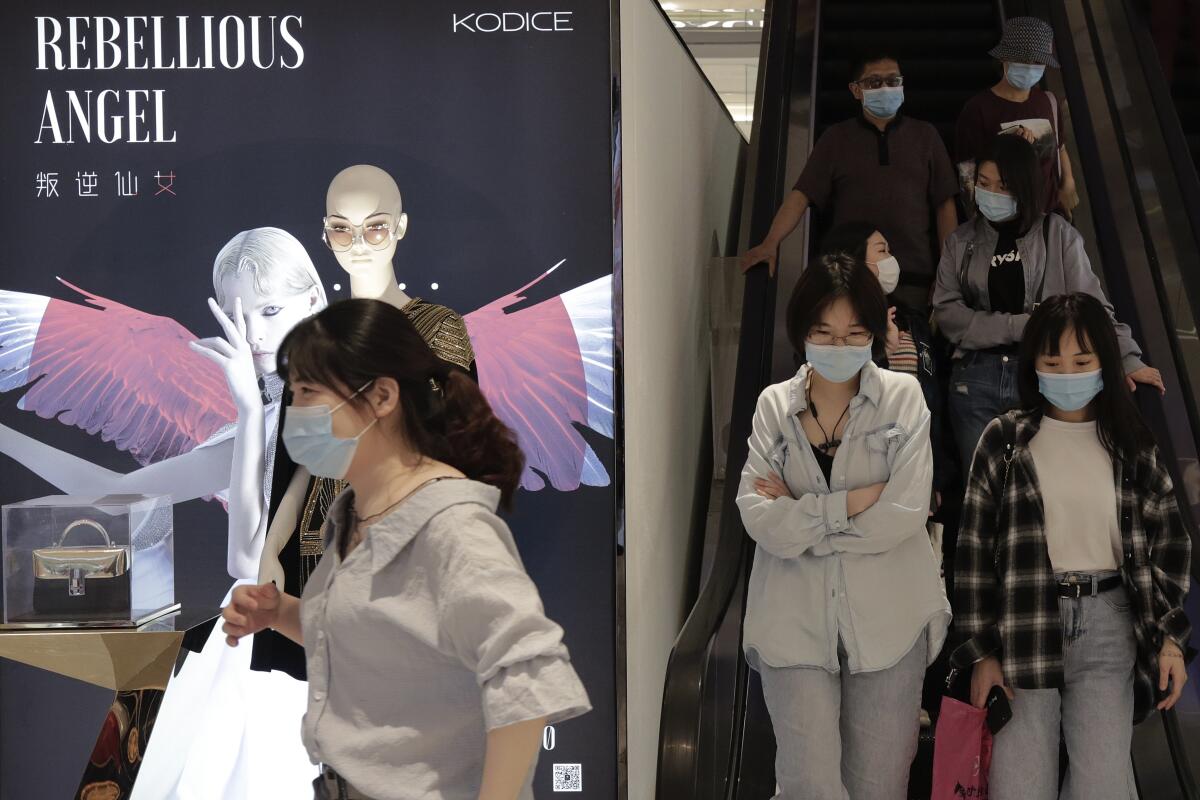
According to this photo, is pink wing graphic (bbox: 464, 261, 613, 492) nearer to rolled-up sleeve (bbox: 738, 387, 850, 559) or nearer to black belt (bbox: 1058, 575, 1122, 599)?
rolled-up sleeve (bbox: 738, 387, 850, 559)

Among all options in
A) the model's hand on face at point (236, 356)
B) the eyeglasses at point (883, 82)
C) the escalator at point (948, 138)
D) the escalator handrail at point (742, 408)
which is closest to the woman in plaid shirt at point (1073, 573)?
the escalator at point (948, 138)

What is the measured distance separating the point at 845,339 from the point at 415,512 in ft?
5.82

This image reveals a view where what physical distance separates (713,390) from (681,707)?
246 cm

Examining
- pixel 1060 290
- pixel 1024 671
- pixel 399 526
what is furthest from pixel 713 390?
pixel 399 526

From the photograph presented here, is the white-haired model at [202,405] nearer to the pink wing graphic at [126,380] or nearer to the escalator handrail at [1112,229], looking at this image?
the pink wing graphic at [126,380]

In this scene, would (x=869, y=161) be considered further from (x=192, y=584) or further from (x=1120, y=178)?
(x=192, y=584)

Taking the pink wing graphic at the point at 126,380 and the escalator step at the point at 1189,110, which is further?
the escalator step at the point at 1189,110

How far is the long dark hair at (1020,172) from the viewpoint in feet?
14.1

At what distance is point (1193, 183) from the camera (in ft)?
16.5

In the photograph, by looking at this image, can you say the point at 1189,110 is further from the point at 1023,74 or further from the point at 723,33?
the point at 723,33

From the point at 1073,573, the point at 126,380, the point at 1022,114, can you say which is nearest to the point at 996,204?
the point at 1022,114

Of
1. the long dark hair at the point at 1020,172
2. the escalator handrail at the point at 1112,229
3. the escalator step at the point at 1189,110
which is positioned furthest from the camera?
the escalator step at the point at 1189,110

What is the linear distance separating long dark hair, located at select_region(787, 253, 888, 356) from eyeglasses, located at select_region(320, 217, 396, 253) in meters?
1.38

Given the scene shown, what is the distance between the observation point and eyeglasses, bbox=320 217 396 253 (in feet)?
13.2
